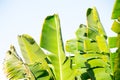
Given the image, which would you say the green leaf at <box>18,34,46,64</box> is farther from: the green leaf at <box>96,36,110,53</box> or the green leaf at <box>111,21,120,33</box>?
the green leaf at <box>111,21,120,33</box>

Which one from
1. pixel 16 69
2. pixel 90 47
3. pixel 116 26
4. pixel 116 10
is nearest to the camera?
pixel 116 26

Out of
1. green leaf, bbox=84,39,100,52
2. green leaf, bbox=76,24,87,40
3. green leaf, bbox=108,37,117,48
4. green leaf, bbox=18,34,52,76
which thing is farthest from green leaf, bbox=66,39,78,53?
green leaf, bbox=108,37,117,48

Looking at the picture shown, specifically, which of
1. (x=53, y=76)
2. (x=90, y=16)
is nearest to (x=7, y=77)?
(x=53, y=76)

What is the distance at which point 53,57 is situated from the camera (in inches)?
139

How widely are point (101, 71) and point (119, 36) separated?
93 cm

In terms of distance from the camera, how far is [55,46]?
3.60 meters

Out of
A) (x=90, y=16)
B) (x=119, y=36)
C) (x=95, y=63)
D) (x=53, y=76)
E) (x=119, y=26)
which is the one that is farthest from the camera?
(x=90, y=16)

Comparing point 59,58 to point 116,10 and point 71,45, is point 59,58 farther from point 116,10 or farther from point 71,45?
point 116,10

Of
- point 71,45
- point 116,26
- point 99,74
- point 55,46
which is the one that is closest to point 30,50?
→ point 55,46

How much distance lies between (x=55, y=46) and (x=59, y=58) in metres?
0.21

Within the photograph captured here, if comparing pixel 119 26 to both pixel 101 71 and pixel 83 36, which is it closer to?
pixel 101 71

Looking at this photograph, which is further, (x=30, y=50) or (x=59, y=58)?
(x=30, y=50)

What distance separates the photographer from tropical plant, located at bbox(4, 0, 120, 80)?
3109mm

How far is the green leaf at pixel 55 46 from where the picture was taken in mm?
3422
